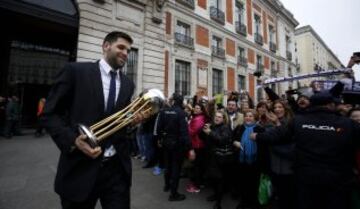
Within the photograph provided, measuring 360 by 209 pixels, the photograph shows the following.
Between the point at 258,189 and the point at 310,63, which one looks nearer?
the point at 258,189

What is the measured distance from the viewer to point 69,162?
1770mm

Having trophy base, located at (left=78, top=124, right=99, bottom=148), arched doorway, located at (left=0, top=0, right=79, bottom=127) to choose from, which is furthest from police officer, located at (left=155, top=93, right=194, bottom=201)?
arched doorway, located at (left=0, top=0, right=79, bottom=127)

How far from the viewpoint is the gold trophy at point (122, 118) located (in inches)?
65.0

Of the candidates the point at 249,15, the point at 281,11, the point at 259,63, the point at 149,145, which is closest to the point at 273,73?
the point at 259,63

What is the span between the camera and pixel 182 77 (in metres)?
14.2

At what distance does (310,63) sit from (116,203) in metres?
40.4

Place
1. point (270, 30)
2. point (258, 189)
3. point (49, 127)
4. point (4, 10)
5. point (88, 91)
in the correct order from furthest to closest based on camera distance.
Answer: point (270, 30) < point (4, 10) < point (258, 189) < point (88, 91) < point (49, 127)

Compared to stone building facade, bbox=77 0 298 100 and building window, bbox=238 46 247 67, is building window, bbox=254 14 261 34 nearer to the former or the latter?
stone building facade, bbox=77 0 298 100

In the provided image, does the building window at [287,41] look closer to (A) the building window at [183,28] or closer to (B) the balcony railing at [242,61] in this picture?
(B) the balcony railing at [242,61]

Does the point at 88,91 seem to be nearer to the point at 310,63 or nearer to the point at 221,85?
the point at 221,85

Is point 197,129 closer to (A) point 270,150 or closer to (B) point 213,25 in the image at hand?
(A) point 270,150

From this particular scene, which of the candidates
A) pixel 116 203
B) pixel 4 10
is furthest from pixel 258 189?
pixel 4 10

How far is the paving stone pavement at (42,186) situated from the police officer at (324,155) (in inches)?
69.6

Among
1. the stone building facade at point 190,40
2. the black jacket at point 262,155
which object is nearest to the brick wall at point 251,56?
the stone building facade at point 190,40
